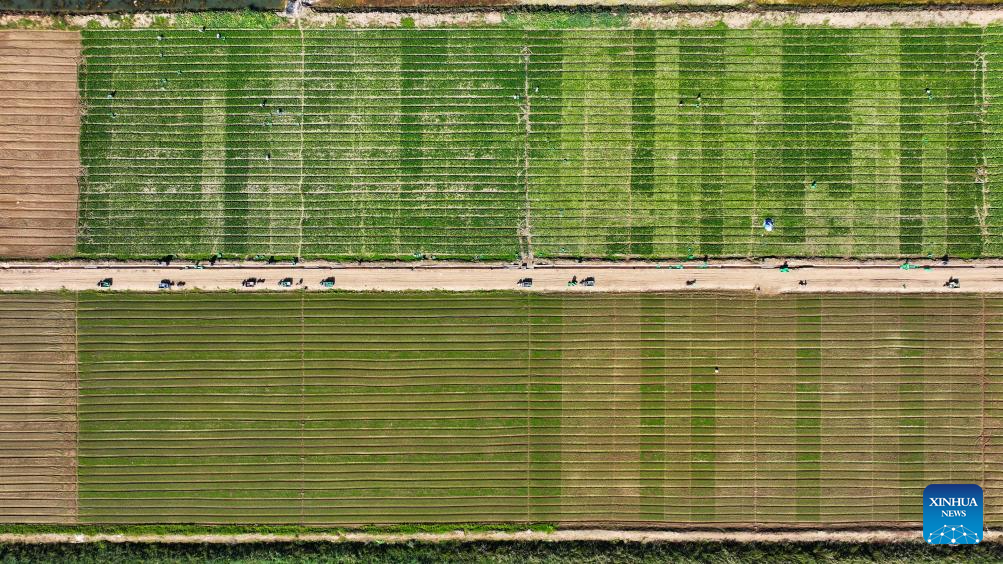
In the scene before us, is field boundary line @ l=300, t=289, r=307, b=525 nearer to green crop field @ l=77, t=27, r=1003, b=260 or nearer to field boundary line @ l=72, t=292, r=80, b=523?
green crop field @ l=77, t=27, r=1003, b=260

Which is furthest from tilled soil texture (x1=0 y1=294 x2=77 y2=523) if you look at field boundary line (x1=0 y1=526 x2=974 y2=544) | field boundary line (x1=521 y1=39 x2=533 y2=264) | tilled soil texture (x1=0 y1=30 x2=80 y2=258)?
field boundary line (x1=521 y1=39 x2=533 y2=264)

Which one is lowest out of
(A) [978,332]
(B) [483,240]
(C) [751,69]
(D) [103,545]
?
(D) [103,545]

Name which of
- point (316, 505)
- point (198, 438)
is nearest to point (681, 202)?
point (316, 505)

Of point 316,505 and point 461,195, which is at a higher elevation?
point 461,195

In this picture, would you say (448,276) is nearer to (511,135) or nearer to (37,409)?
(511,135)

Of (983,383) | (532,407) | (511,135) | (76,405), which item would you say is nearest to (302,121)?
(511,135)

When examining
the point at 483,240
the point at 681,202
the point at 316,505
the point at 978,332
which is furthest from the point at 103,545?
the point at 978,332

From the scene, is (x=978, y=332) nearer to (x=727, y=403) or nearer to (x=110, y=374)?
(x=727, y=403)
